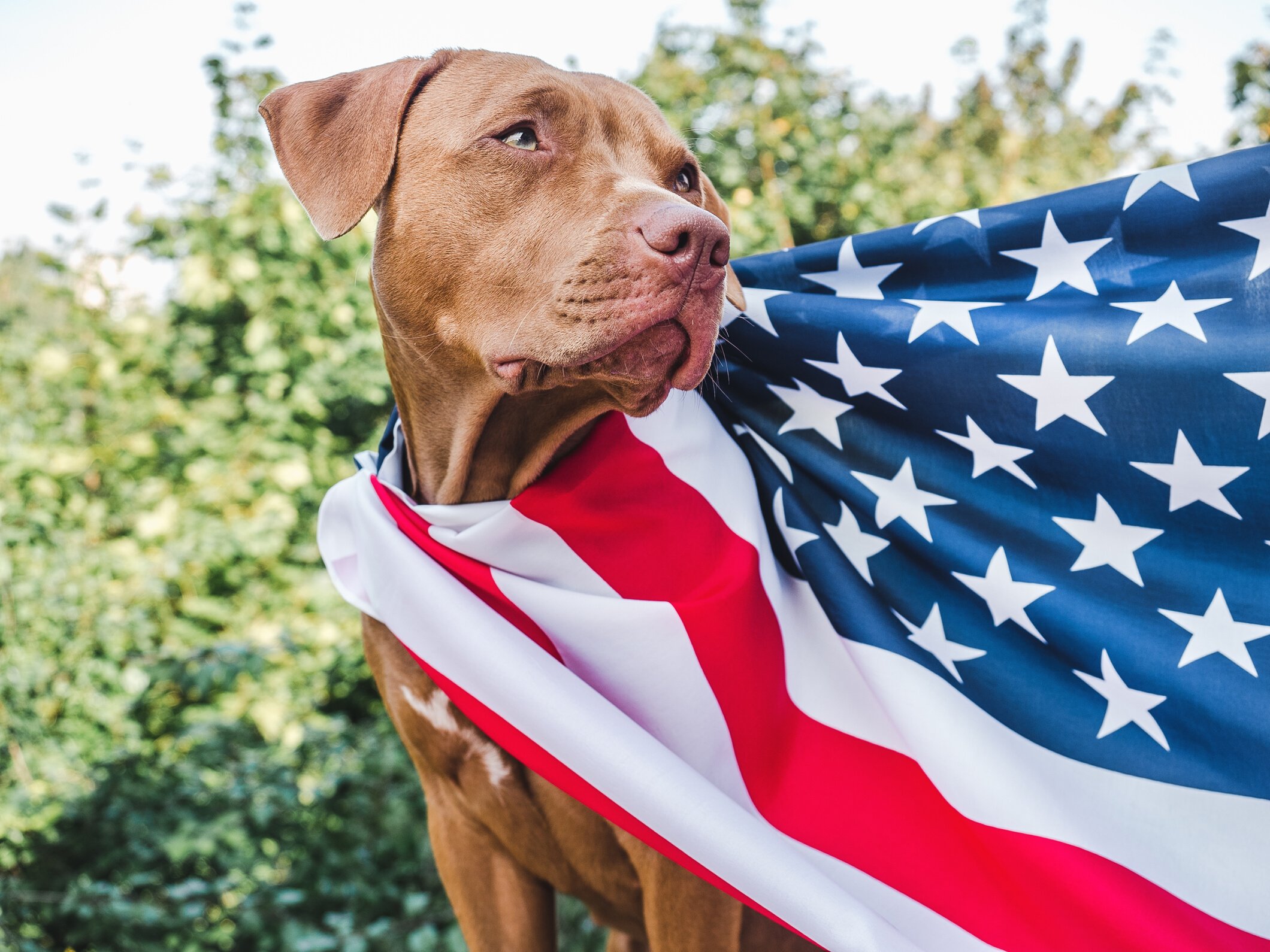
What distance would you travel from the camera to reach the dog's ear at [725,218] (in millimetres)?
2074

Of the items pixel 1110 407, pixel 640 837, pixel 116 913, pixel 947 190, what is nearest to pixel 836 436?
pixel 1110 407

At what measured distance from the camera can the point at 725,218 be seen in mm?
2584

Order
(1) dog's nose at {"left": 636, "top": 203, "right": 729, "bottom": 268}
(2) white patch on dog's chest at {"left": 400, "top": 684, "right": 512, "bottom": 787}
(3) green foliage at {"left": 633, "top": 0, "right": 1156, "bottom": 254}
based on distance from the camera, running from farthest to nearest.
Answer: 1. (3) green foliage at {"left": 633, "top": 0, "right": 1156, "bottom": 254}
2. (2) white patch on dog's chest at {"left": 400, "top": 684, "right": 512, "bottom": 787}
3. (1) dog's nose at {"left": 636, "top": 203, "right": 729, "bottom": 268}

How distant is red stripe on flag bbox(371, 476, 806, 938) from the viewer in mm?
1706

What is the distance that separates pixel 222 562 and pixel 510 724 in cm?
289

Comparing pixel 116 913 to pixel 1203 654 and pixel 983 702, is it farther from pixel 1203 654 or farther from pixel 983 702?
pixel 1203 654

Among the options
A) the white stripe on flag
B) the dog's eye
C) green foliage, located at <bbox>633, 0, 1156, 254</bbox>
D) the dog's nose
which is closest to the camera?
the dog's nose

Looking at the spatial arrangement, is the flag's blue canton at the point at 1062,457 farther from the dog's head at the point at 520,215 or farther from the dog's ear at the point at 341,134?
the dog's ear at the point at 341,134

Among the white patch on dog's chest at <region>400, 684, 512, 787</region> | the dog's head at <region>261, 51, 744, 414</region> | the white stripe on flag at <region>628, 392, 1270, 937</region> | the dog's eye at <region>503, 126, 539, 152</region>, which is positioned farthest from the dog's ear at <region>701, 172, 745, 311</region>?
the white patch on dog's chest at <region>400, 684, 512, 787</region>

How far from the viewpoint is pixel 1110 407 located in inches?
68.6

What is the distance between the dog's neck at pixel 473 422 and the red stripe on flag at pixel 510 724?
0.11m

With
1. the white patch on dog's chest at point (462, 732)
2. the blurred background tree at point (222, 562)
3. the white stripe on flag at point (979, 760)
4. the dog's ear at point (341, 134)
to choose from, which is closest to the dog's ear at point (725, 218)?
the white stripe on flag at point (979, 760)

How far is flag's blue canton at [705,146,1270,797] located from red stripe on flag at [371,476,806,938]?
61cm

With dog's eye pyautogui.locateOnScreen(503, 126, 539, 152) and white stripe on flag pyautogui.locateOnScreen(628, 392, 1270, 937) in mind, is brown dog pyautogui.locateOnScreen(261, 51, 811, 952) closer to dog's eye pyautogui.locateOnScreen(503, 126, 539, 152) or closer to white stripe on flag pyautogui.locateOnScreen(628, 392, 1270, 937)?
dog's eye pyautogui.locateOnScreen(503, 126, 539, 152)
